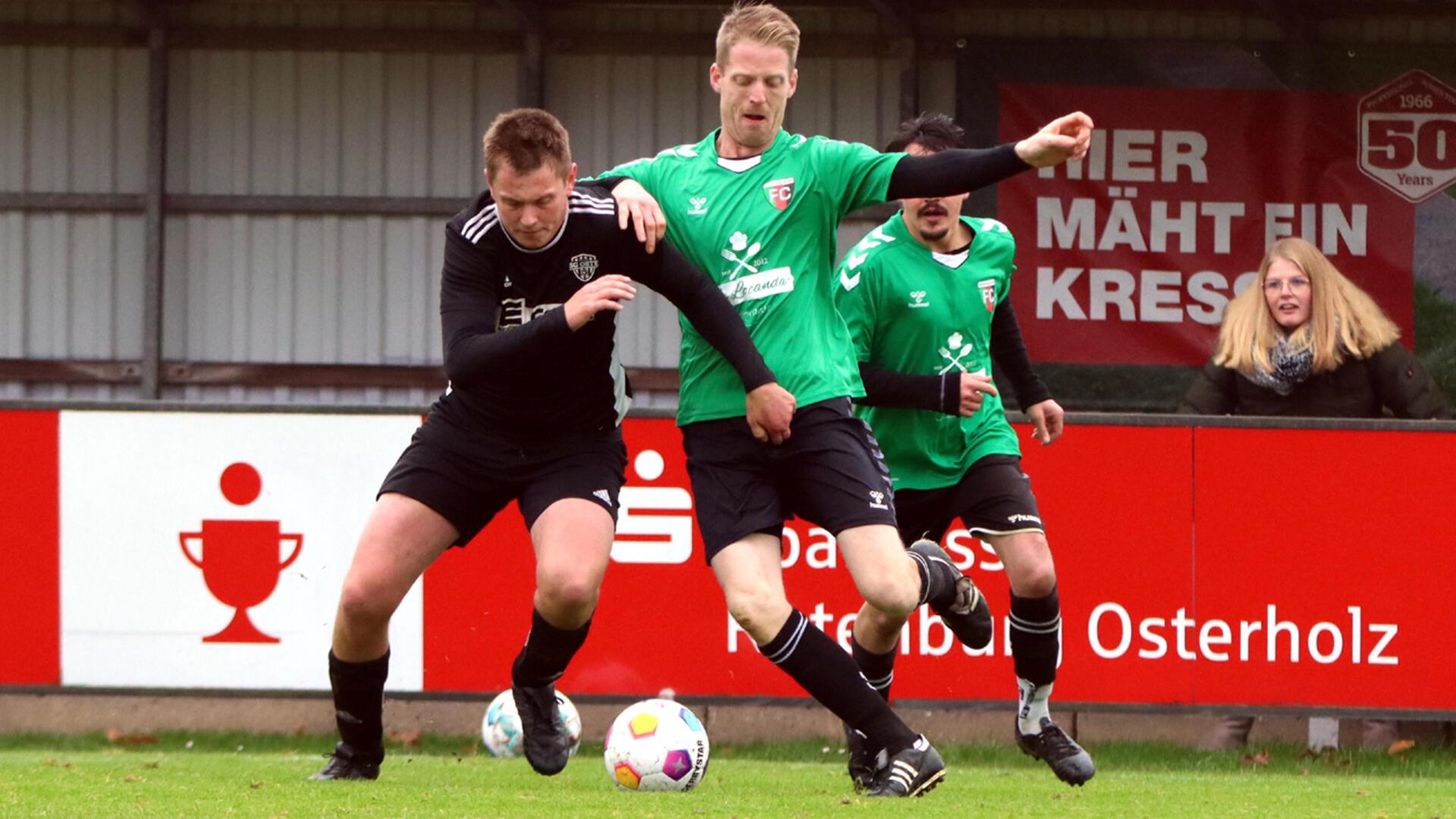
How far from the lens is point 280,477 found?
27.8 ft

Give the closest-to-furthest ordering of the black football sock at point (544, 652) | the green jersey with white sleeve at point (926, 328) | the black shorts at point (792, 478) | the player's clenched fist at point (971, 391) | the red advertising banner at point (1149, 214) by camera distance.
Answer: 1. the black shorts at point (792, 478)
2. the black football sock at point (544, 652)
3. the player's clenched fist at point (971, 391)
4. the green jersey with white sleeve at point (926, 328)
5. the red advertising banner at point (1149, 214)

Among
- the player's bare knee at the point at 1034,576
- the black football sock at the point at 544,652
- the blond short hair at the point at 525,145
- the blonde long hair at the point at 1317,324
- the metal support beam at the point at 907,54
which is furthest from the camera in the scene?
the metal support beam at the point at 907,54

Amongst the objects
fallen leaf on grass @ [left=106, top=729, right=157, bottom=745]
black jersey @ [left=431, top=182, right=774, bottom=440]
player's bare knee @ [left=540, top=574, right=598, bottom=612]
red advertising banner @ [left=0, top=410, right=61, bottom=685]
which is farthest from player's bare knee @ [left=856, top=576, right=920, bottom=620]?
fallen leaf on grass @ [left=106, top=729, right=157, bottom=745]

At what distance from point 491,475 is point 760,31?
1.46 metres

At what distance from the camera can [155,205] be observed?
1193cm

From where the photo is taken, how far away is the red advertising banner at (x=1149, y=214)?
1127 cm

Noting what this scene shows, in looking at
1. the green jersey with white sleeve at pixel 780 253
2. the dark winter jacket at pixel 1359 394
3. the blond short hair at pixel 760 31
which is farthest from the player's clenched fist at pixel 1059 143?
the dark winter jacket at pixel 1359 394

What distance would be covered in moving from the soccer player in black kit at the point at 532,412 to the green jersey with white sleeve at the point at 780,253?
22 cm

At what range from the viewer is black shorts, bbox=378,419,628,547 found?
19.4 ft

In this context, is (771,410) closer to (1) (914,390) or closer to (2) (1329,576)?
(1) (914,390)

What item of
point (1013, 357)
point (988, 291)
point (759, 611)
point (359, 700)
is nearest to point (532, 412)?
point (759, 611)

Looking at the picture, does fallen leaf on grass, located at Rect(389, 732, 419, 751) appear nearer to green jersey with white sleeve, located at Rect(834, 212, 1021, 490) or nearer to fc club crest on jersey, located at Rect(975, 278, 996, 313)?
green jersey with white sleeve, located at Rect(834, 212, 1021, 490)

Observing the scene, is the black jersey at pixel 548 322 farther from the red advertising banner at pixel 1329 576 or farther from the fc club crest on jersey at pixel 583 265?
the red advertising banner at pixel 1329 576

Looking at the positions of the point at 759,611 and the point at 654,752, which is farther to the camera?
the point at 654,752
